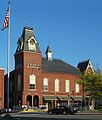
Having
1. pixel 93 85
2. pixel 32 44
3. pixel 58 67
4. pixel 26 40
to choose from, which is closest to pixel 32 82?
pixel 32 44

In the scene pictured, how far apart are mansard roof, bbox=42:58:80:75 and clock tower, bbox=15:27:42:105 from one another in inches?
170

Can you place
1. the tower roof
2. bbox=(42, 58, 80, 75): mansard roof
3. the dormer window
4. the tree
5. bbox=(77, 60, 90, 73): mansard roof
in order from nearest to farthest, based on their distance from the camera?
the tree < the tower roof < the dormer window < bbox=(42, 58, 80, 75): mansard roof < bbox=(77, 60, 90, 73): mansard roof

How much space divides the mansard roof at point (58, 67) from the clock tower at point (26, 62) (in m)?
4.32

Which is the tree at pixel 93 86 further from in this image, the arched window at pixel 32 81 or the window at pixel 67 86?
the window at pixel 67 86

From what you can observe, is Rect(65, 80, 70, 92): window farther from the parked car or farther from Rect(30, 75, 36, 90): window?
the parked car

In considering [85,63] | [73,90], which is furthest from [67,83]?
[85,63]

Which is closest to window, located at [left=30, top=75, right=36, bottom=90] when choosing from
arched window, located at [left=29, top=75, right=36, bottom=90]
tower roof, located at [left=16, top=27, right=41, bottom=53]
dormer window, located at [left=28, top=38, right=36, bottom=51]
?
arched window, located at [left=29, top=75, right=36, bottom=90]

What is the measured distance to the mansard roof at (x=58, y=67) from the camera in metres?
100

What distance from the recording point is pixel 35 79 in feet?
311

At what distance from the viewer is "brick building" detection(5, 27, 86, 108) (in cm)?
9331

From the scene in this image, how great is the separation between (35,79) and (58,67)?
35.0 feet

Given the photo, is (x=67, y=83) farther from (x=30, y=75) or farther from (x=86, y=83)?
(x=86, y=83)

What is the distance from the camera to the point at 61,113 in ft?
210

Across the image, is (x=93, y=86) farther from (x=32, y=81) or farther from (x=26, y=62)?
(x=26, y=62)
